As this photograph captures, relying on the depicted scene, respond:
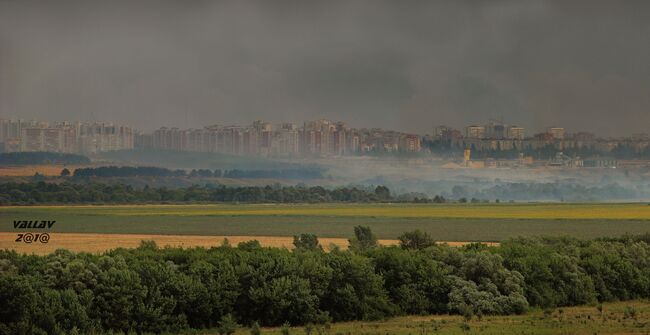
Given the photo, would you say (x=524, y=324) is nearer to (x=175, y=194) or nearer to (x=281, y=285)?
(x=281, y=285)

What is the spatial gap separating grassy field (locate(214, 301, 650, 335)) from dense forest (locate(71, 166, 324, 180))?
204 feet

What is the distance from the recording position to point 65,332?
25922 mm

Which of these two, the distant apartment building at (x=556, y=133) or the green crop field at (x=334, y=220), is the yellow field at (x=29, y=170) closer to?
the green crop field at (x=334, y=220)

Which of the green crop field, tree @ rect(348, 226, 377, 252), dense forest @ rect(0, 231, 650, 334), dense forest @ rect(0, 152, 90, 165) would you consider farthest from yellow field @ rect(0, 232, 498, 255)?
dense forest @ rect(0, 152, 90, 165)

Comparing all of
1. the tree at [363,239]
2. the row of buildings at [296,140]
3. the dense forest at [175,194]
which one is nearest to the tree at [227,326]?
the tree at [363,239]

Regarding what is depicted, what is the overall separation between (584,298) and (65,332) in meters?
18.7

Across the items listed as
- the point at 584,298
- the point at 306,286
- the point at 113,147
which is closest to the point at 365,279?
the point at 306,286

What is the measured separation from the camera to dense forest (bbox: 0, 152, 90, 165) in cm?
8450

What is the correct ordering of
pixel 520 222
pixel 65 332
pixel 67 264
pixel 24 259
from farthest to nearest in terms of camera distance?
1. pixel 520 222
2. pixel 24 259
3. pixel 67 264
4. pixel 65 332

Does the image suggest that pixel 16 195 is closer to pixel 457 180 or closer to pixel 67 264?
pixel 67 264

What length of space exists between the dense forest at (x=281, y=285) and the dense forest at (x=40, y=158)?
162 feet

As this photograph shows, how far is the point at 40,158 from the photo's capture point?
288 ft

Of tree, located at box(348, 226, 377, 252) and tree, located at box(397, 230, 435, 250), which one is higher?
tree, located at box(397, 230, 435, 250)

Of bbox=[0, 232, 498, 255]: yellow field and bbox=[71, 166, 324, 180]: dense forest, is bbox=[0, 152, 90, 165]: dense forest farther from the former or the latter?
bbox=[0, 232, 498, 255]: yellow field
